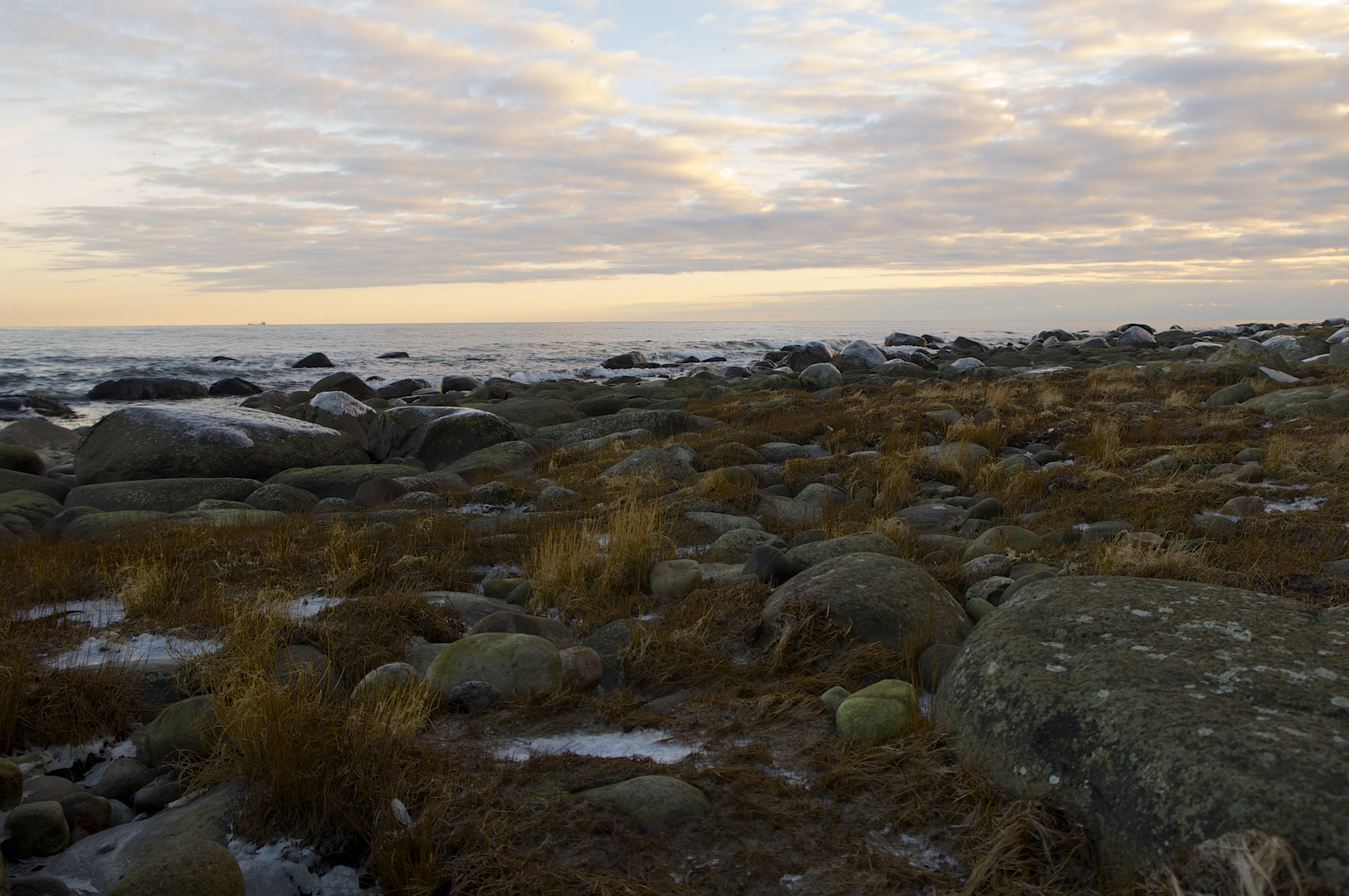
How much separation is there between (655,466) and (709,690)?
19.3 feet

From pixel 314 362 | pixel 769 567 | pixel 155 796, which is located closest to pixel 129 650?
pixel 155 796

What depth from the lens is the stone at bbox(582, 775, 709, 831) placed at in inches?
106

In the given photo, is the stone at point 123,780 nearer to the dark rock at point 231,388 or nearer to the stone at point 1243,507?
the stone at point 1243,507

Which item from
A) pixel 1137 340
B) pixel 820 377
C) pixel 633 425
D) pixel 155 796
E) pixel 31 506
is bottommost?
pixel 31 506

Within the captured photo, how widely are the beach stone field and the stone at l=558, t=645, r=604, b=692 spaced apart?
0.02 meters

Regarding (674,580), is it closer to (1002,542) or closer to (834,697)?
(834,697)

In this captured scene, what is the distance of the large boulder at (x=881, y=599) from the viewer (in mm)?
4184

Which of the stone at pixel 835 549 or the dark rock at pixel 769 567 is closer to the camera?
the dark rock at pixel 769 567

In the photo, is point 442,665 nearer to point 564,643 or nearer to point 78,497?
point 564,643

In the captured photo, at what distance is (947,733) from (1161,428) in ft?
29.8

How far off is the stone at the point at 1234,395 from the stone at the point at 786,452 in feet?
22.9

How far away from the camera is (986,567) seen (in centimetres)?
529

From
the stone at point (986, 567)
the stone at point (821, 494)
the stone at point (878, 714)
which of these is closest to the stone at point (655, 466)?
the stone at point (821, 494)

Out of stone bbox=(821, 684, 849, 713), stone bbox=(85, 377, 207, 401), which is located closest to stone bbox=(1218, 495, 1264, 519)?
stone bbox=(821, 684, 849, 713)
